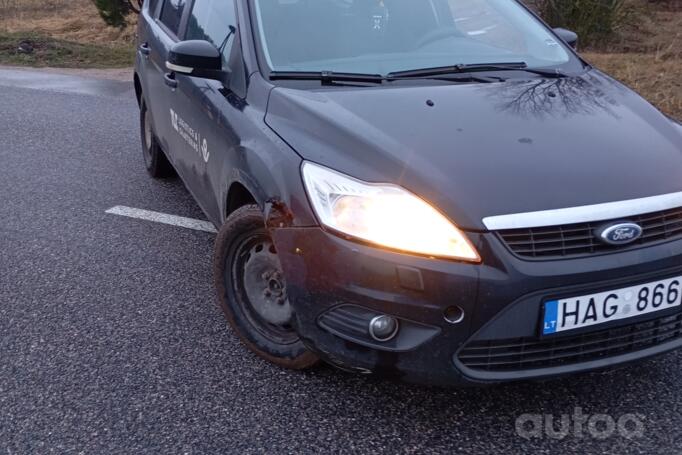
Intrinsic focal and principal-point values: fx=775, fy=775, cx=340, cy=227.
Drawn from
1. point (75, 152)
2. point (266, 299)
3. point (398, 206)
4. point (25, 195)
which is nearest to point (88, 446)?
point (266, 299)

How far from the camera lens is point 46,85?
405 inches

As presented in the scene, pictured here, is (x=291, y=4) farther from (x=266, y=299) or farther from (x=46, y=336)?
(x=46, y=336)

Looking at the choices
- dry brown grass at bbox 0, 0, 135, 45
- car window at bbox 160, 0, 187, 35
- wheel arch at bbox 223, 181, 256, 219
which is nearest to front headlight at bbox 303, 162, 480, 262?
wheel arch at bbox 223, 181, 256, 219

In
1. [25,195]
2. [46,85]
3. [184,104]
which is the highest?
[184,104]

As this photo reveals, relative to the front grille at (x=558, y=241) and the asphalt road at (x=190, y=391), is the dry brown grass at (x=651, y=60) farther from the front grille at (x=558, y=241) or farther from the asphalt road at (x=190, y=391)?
the front grille at (x=558, y=241)

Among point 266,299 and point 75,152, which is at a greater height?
point 266,299

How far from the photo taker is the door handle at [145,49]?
5.19m

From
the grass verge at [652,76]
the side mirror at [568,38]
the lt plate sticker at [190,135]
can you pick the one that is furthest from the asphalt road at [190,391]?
the grass verge at [652,76]

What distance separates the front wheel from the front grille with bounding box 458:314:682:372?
0.75 m

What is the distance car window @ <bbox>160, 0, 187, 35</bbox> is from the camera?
4653mm

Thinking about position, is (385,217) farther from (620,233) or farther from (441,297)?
(620,233)

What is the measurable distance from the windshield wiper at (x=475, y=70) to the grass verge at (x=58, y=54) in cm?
993

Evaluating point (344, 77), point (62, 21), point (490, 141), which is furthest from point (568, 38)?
point (62, 21)

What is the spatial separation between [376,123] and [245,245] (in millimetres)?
803
